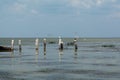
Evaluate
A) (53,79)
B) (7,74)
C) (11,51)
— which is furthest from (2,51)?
(53,79)

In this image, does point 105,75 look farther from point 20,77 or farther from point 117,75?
point 20,77

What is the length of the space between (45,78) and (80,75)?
3.68m

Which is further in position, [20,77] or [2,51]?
[2,51]

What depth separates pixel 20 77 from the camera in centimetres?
3109

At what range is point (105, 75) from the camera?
1260 inches

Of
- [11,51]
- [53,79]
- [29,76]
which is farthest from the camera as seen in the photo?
[11,51]

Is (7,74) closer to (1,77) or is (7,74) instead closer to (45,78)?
(1,77)

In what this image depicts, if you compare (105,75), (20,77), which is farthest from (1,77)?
(105,75)

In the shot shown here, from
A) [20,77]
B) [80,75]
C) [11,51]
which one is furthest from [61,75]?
[11,51]

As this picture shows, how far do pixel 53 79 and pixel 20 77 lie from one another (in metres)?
3.20

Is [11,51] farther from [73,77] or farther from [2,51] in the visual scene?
[73,77]

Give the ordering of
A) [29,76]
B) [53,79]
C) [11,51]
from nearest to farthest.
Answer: [53,79] → [29,76] → [11,51]

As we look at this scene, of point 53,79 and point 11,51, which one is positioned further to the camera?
point 11,51

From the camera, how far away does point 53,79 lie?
2959cm
